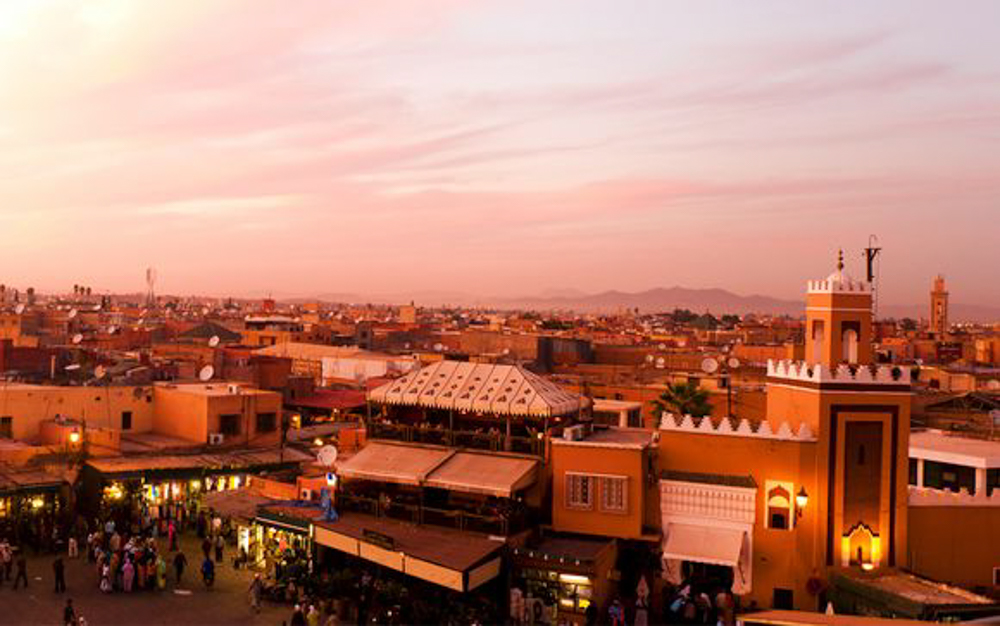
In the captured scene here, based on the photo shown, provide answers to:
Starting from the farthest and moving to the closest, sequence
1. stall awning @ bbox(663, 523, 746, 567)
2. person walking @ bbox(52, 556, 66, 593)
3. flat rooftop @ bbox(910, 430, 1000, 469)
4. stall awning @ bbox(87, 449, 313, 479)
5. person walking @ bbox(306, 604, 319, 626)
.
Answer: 1. stall awning @ bbox(87, 449, 313, 479)
2. flat rooftop @ bbox(910, 430, 1000, 469)
3. person walking @ bbox(52, 556, 66, 593)
4. stall awning @ bbox(663, 523, 746, 567)
5. person walking @ bbox(306, 604, 319, 626)

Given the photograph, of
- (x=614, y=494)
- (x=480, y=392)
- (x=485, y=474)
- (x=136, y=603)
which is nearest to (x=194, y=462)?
(x=136, y=603)

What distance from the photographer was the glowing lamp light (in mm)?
20547

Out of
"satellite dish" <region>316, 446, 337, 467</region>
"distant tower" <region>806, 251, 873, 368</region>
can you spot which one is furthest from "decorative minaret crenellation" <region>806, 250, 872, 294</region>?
"satellite dish" <region>316, 446, 337, 467</region>

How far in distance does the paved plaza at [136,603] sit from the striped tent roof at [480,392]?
6.23 meters

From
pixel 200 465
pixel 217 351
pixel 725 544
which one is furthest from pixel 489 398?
pixel 217 351

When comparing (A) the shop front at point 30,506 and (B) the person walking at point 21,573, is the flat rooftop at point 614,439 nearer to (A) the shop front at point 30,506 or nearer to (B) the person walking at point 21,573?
(B) the person walking at point 21,573

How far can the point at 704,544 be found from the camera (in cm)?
2081

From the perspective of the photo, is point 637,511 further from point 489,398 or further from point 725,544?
point 489,398

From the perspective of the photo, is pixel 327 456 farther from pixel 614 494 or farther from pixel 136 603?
pixel 614 494

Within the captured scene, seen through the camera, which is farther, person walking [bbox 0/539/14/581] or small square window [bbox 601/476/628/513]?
person walking [bbox 0/539/14/581]

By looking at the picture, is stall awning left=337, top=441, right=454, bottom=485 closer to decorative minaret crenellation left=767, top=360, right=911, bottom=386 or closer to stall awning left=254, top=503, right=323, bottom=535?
stall awning left=254, top=503, right=323, bottom=535

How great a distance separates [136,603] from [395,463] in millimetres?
6792

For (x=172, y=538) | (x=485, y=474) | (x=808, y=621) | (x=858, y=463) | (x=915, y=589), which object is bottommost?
(x=172, y=538)

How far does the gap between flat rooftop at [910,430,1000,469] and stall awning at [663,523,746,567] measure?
964cm
